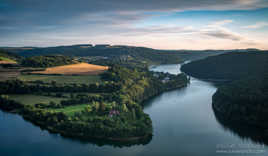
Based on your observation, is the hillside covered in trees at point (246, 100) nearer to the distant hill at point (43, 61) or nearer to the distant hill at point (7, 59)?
the distant hill at point (43, 61)

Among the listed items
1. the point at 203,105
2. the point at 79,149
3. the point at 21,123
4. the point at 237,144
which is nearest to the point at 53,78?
the point at 21,123

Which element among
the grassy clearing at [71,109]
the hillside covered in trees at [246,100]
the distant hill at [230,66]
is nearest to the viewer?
the grassy clearing at [71,109]

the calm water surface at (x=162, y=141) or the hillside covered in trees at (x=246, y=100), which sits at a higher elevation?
the hillside covered in trees at (x=246, y=100)

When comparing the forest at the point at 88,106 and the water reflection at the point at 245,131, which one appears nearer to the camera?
the forest at the point at 88,106

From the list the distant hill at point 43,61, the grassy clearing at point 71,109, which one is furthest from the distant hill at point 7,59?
the grassy clearing at point 71,109

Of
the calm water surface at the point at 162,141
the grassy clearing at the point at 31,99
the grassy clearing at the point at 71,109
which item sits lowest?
the calm water surface at the point at 162,141

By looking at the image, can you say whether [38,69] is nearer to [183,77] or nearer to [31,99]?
[31,99]

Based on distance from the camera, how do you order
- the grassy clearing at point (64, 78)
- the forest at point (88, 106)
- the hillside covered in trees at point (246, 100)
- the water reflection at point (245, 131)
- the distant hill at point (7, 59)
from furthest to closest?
the distant hill at point (7, 59) < the grassy clearing at point (64, 78) < the hillside covered in trees at point (246, 100) < the water reflection at point (245, 131) < the forest at point (88, 106)

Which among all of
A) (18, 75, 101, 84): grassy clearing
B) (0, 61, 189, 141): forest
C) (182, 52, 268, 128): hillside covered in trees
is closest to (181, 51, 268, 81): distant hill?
(182, 52, 268, 128): hillside covered in trees
